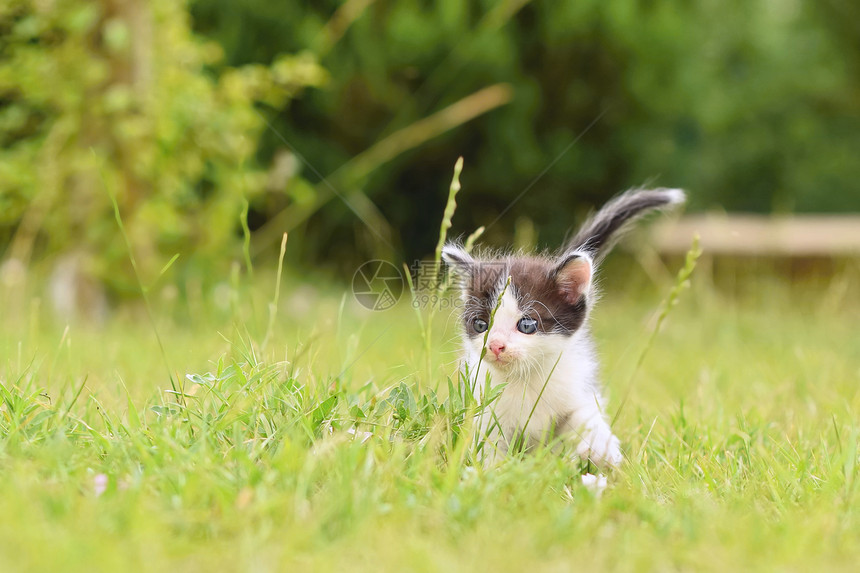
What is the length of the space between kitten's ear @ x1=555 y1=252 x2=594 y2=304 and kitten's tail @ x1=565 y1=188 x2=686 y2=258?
156 mm

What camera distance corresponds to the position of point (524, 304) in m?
2.28

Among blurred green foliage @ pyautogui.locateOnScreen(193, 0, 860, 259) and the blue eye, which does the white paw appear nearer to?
the blue eye

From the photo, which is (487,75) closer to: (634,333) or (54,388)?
(634,333)

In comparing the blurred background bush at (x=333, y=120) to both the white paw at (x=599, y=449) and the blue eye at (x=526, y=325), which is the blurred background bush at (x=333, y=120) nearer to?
the blue eye at (x=526, y=325)

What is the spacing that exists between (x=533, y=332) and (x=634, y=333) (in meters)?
2.47

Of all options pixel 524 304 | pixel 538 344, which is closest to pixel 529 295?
pixel 524 304

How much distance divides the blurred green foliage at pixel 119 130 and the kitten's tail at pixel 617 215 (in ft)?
6.91

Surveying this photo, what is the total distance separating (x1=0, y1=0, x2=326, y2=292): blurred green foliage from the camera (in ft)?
13.6

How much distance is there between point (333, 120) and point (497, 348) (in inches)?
155

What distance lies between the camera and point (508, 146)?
5625 mm

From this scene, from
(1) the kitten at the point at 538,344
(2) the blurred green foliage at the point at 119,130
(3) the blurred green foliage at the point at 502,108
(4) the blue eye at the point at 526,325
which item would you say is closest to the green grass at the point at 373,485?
(1) the kitten at the point at 538,344

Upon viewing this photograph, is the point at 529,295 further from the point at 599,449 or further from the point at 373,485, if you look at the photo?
the point at 373,485

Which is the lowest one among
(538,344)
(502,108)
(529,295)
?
(538,344)

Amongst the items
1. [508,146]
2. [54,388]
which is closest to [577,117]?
[508,146]
